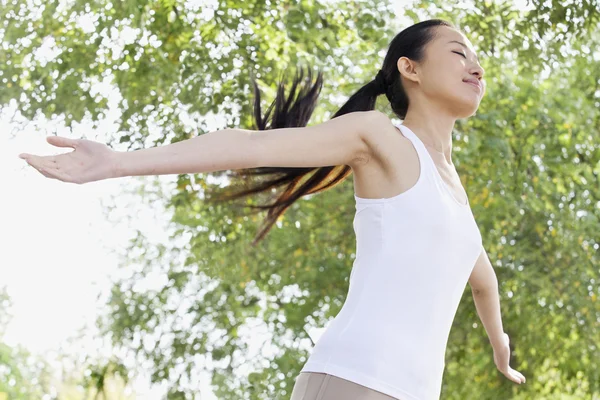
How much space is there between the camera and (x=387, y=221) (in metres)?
1.51

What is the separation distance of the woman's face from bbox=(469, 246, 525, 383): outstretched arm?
15.1 inches

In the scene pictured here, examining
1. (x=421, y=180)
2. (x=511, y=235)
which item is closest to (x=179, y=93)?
(x=511, y=235)

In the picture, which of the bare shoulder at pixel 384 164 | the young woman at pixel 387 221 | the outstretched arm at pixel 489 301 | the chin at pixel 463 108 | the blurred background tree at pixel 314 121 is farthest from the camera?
the blurred background tree at pixel 314 121

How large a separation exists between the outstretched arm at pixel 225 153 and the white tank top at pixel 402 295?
0.38 ft

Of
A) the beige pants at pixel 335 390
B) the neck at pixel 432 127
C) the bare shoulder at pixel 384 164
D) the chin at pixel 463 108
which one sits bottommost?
the beige pants at pixel 335 390

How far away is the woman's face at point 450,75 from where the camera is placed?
1680 mm

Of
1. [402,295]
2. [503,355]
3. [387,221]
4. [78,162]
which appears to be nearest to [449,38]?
[387,221]

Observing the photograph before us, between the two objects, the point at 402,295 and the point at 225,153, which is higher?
the point at 225,153

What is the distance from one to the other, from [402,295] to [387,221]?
→ 0.42ft

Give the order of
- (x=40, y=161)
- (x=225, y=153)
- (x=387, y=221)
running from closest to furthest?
(x=40, y=161) < (x=225, y=153) < (x=387, y=221)

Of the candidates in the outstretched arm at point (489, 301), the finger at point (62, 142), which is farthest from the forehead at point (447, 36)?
the finger at point (62, 142)

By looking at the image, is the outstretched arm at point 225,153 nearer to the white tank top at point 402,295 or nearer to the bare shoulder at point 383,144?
the bare shoulder at point 383,144

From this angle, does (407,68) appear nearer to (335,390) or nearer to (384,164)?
(384,164)

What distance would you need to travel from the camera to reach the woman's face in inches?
66.1
